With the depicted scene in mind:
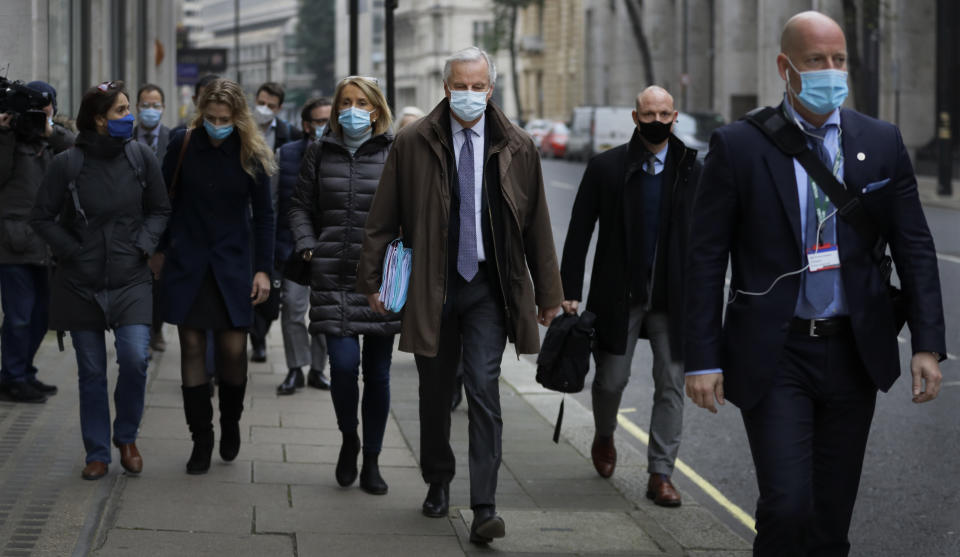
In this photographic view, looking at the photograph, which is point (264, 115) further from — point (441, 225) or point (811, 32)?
point (811, 32)

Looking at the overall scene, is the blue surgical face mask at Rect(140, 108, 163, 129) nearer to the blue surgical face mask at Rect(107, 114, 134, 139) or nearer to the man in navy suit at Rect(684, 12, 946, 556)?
the blue surgical face mask at Rect(107, 114, 134, 139)

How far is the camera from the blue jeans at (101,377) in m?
6.62

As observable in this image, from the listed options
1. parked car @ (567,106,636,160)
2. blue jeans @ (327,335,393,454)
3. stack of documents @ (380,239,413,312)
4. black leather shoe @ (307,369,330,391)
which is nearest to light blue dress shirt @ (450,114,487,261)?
stack of documents @ (380,239,413,312)

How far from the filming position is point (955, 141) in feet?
120

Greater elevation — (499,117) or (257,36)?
(257,36)

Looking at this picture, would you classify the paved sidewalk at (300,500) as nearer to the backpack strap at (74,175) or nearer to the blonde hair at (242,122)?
the backpack strap at (74,175)

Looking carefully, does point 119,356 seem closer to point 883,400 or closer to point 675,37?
point 883,400

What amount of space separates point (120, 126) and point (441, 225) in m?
1.62

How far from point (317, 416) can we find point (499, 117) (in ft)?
10.5

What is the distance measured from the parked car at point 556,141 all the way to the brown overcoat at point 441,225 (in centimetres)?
4615

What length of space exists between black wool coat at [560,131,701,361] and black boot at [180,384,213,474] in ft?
5.65

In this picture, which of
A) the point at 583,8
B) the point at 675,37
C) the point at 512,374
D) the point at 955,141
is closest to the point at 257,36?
the point at 583,8

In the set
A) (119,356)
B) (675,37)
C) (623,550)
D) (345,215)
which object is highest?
(675,37)

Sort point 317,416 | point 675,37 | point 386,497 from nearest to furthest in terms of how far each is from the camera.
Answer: point 386,497
point 317,416
point 675,37
